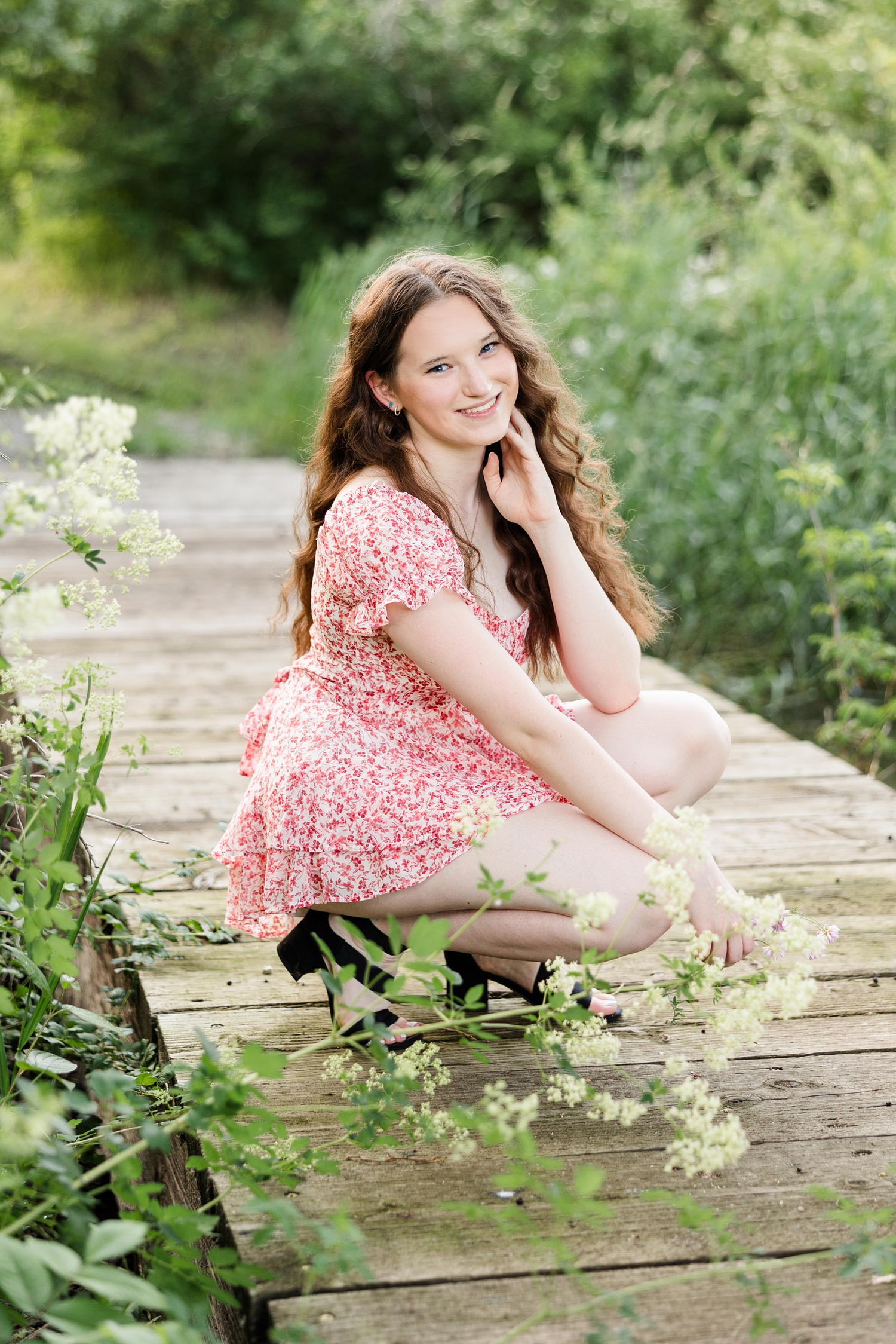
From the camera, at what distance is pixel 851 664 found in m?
3.87

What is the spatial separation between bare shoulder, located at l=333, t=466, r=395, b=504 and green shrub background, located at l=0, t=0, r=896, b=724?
2340 mm

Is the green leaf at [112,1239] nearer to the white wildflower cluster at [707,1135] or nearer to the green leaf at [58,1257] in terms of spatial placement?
the green leaf at [58,1257]

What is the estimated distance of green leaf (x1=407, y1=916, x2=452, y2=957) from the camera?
46.5 inches

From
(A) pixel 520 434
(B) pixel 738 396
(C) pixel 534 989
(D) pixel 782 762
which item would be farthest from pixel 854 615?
(C) pixel 534 989

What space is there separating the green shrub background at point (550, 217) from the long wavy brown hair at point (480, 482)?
1.96 m

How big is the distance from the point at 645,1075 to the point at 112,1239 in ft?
3.06

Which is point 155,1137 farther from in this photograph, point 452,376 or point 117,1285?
point 452,376

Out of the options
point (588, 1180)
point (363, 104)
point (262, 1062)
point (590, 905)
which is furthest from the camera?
point (363, 104)

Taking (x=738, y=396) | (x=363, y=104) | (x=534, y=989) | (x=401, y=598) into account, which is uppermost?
(x=363, y=104)

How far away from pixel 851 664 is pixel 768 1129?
7.91ft

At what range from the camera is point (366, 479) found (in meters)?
1.94

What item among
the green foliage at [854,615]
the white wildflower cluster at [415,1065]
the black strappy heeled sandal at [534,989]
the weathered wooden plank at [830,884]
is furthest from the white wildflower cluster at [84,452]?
the green foliage at [854,615]

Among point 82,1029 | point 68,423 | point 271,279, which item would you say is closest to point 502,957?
A: point 82,1029

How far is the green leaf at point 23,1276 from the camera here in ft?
3.21
